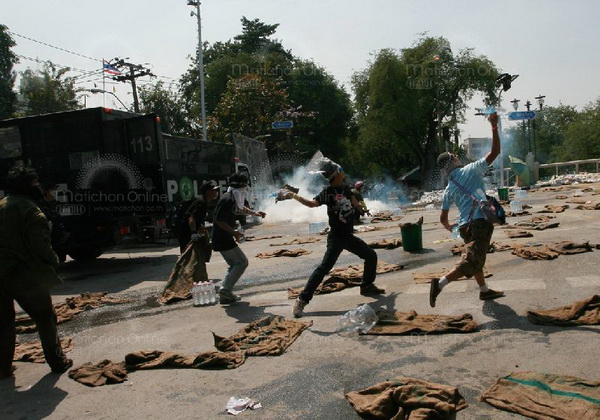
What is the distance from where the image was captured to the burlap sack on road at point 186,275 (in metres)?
7.73

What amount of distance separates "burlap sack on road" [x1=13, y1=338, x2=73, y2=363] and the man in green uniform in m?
0.40

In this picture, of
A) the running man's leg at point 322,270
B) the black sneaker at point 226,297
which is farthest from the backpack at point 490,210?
the black sneaker at point 226,297

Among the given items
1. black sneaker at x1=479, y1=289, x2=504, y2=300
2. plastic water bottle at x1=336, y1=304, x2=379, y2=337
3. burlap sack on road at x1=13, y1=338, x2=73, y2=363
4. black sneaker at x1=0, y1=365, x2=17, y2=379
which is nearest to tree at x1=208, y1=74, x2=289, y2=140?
burlap sack on road at x1=13, y1=338, x2=73, y2=363

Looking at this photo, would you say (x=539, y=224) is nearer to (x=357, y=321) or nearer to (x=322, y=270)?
(x=322, y=270)

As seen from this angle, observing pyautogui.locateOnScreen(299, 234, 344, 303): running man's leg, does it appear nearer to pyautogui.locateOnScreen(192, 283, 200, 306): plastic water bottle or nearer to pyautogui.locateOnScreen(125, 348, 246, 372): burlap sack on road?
pyautogui.locateOnScreen(125, 348, 246, 372): burlap sack on road

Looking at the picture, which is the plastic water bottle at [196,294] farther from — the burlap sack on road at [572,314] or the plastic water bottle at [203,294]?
the burlap sack on road at [572,314]

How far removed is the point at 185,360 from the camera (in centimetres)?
472

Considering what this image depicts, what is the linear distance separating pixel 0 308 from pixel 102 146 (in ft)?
22.1

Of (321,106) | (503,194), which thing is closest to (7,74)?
(321,106)

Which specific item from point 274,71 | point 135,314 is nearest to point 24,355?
point 135,314

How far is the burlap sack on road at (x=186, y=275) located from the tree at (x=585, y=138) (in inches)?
2348

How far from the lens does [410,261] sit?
909cm

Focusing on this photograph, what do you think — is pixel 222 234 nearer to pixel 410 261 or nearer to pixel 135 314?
pixel 135 314

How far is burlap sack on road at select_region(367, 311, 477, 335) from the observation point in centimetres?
488
